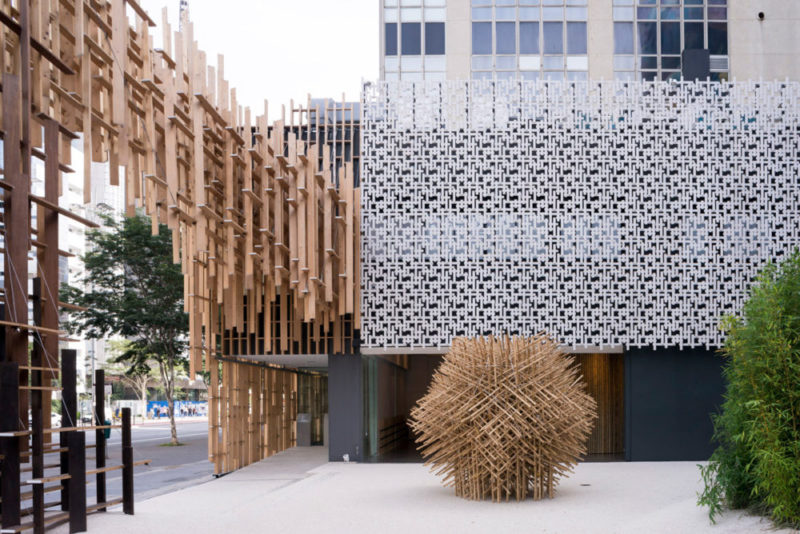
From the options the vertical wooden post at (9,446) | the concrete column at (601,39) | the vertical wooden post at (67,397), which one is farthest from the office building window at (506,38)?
the vertical wooden post at (9,446)

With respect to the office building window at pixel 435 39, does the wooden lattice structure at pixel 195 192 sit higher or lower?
lower

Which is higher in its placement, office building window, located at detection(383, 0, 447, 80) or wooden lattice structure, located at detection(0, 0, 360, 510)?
office building window, located at detection(383, 0, 447, 80)

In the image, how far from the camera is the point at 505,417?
37.8 feet

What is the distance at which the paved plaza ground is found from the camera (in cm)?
1012

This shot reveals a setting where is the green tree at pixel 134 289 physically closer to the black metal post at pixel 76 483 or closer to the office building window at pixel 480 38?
the office building window at pixel 480 38

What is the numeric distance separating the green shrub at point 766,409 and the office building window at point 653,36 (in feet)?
76.9

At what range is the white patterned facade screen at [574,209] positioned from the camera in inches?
730

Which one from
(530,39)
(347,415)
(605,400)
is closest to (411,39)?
(530,39)

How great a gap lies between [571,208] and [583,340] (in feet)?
8.83

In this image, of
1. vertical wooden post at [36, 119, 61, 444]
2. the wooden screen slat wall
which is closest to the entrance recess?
the wooden screen slat wall

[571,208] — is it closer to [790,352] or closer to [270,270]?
[270,270]

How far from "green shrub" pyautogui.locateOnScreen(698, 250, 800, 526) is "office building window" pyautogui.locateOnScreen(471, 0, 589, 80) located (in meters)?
23.0

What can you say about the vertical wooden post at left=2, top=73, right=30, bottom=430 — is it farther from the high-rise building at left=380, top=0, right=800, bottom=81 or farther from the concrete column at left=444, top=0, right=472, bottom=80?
the concrete column at left=444, top=0, right=472, bottom=80

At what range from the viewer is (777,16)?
106 feet
